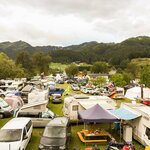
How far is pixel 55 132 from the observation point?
15008 millimetres

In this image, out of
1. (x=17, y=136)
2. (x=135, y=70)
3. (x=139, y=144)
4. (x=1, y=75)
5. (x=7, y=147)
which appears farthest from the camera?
(x=135, y=70)

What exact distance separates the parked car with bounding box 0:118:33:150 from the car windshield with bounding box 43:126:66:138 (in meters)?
1.18

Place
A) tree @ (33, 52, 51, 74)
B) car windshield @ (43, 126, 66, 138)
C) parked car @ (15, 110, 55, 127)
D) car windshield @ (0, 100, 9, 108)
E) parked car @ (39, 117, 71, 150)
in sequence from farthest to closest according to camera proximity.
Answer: tree @ (33, 52, 51, 74) < car windshield @ (0, 100, 9, 108) < parked car @ (15, 110, 55, 127) < car windshield @ (43, 126, 66, 138) < parked car @ (39, 117, 71, 150)

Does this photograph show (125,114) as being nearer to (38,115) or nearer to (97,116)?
(97,116)

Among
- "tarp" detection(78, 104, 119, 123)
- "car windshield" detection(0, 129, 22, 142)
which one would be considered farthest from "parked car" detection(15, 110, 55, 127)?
"car windshield" detection(0, 129, 22, 142)

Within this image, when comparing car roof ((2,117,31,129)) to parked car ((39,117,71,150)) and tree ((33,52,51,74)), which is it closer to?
parked car ((39,117,71,150))

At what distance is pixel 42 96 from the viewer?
28.7 meters

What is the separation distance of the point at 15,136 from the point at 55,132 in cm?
217

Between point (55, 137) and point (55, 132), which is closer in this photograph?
point (55, 137)

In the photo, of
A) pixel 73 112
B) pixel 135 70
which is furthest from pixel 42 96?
pixel 135 70

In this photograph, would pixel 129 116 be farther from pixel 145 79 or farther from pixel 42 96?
pixel 145 79

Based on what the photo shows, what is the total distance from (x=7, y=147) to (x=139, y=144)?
25.6 ft

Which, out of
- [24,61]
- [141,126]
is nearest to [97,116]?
[141,126]

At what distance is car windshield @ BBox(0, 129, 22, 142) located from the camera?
14.0m
